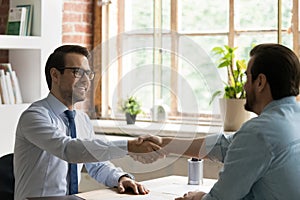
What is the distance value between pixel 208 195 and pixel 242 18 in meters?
2.26

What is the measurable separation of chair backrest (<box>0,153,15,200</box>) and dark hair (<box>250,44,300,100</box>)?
1.42 meters

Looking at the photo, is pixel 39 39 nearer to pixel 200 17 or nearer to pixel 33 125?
pixel 200 17

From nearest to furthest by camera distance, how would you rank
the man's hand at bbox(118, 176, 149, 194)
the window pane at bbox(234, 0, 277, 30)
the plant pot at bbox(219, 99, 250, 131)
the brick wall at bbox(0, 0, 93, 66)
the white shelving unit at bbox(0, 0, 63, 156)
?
the man's hand at bbox(118, 176, 149, 194) → the plant pot at bbox(219, 99, 250, 131) → the window pane at bbox(234, 0, 277, 30) → the white shelving unit at bbox(0, 0, 63, 156) → the brick wall at bbox(0, 0, 93, 66)

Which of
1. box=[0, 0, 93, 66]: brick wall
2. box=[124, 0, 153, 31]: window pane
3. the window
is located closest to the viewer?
the window

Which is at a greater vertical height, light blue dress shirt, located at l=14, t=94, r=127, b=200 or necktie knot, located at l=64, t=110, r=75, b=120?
necktie knot, located at l=64, t=110, r=75, b=120

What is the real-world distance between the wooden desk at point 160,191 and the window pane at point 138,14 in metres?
1.66

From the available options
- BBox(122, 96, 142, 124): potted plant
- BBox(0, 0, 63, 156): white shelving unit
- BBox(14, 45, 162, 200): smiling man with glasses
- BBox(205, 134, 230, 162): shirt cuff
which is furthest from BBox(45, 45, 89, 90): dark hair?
BBox(0, 0, 63, 156): white shelving unit

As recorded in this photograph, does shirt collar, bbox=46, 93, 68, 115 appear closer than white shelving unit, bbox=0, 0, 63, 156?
Yes

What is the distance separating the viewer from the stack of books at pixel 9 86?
Answer: 416 cm

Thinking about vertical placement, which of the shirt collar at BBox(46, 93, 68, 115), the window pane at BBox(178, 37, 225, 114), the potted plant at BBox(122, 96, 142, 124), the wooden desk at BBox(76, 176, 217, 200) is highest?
the window pane at BBox(178, 37, 225, 114)

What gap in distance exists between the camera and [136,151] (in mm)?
2736

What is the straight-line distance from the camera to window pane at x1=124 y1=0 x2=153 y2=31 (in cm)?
459

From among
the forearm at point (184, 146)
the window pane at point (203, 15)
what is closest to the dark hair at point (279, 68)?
the forearm at point (184, 146)

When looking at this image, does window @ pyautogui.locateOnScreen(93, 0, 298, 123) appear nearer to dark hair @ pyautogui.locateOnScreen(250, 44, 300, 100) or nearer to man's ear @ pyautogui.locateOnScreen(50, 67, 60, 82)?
man's ear @ pyautogui.locateOnScreen(50, 67, 60, 82)
